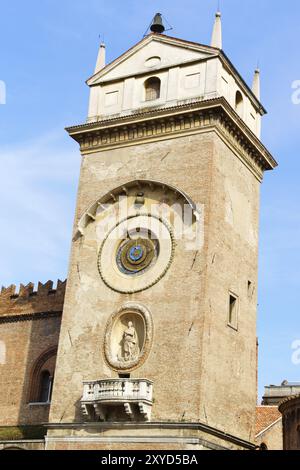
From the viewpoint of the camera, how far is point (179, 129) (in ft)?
95.6

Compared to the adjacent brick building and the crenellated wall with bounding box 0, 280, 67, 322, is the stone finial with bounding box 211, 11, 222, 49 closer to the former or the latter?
the adjacent brick building

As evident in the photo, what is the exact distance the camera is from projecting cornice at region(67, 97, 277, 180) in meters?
28.6

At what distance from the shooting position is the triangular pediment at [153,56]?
3011cm

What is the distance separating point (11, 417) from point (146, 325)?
8.58 m

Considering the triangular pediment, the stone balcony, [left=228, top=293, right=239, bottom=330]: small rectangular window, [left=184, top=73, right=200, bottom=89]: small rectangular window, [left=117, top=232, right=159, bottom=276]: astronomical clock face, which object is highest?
the triangular pediment

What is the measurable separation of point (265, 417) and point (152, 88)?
18.1 meters

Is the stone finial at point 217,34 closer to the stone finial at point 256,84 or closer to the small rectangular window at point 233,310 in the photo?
the stone finial at point 256,84

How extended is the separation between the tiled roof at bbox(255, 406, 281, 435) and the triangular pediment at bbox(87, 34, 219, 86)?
17.6m

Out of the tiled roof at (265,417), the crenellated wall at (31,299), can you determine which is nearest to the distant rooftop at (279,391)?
the tiled roof at (265,417)

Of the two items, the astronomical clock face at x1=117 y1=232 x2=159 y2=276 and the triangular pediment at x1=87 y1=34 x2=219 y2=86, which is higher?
the triangular pediment at x1=87 y1=34 x2=219 y2=86

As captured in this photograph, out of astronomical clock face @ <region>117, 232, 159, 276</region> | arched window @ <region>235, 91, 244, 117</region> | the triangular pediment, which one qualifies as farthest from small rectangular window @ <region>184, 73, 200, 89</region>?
astronomical clock face @ <region>117, 232, 159, 276</region>

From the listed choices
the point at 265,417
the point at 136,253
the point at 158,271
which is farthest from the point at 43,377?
the point at 265,417

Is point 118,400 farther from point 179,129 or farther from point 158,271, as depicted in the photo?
point 179,129

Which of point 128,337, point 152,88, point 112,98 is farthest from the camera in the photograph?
point 112,98
